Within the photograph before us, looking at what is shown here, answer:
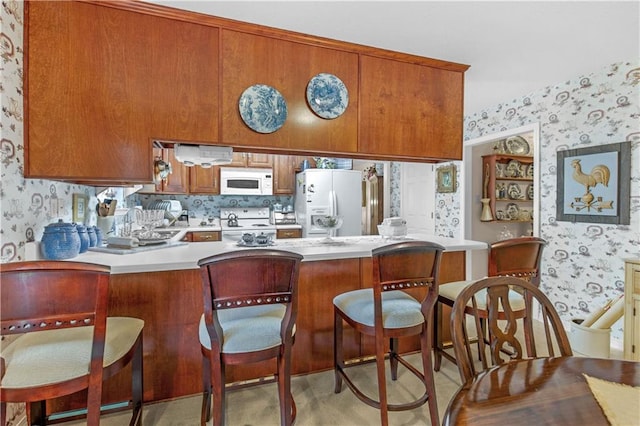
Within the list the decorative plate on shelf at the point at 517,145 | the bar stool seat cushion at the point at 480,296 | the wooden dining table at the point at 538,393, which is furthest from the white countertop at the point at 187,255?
the decorative plate on shelf at the point at 517,145

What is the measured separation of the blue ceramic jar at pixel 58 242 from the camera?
158 cm

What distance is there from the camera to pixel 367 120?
7.43ft

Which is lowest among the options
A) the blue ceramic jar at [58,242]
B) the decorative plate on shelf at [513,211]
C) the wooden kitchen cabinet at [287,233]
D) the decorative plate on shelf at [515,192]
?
the wooden kitchen cabinet at [287,233]

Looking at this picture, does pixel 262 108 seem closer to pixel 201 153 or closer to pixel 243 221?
pixel 201 153

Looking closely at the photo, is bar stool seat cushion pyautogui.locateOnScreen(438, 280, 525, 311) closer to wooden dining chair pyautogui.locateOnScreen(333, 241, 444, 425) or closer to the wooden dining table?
wooden dining chair pyautogui.locateOnScreen(333, 241, 444, 425)

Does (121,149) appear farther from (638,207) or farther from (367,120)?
(638,207)

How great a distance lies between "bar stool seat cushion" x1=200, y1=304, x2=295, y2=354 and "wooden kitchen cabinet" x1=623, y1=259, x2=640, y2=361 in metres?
2.49

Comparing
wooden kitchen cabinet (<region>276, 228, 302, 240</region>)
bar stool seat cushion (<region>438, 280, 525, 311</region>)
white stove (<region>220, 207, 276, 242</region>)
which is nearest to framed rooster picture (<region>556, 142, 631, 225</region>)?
bar stool seat cushion (<region>438, 280, 525, 311</region>)

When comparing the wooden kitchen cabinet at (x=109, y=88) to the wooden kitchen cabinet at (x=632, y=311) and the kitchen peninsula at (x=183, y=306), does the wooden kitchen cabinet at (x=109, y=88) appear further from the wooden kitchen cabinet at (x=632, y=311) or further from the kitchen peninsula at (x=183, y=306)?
the wooden kitchen cabinet at (x=632, y=311)

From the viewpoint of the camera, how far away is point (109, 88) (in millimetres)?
1738

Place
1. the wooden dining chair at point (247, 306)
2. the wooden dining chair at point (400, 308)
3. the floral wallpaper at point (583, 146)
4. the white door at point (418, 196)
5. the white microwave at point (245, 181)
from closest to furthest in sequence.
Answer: the wooden dining chair at point (247, 306) < the wooden dining chair at point (400, 308) < the floral wallpaper at point (583, 146) < the white microwave at point (245, 181) < the white door at point (418, 196)

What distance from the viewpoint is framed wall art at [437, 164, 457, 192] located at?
4016mm

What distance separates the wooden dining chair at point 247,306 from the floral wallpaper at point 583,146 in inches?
114

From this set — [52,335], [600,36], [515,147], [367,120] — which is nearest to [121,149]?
[52,335]
